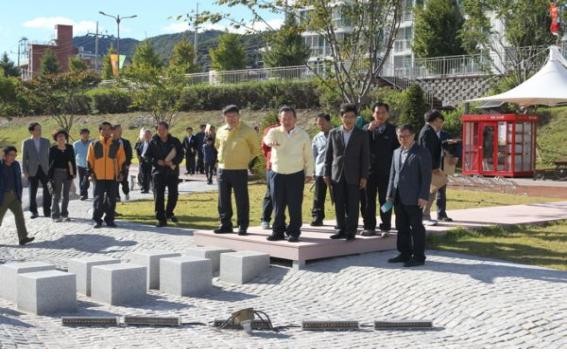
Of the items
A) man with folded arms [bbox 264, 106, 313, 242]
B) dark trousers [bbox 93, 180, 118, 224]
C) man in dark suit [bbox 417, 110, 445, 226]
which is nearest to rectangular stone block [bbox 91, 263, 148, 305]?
man with folded arms [bbox 264, 106, 313, 242]

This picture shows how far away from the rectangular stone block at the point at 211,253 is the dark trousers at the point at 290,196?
0.91 metres

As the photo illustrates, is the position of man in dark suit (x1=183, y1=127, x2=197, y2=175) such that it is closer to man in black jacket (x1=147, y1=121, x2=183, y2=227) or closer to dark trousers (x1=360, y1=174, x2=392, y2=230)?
man in black jacket (x1=147, y1=121, x2=183, y2=227)

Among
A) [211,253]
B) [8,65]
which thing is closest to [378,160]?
[211,253]

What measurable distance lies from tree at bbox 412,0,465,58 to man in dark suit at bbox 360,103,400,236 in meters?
32.0

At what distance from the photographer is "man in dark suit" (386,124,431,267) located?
979 centimetres

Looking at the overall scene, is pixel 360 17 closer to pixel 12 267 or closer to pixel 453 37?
pixel 12 267

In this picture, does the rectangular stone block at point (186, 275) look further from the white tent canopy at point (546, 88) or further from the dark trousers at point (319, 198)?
the white tent canopy at point (546, 88)

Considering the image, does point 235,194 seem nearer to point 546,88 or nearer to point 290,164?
point 290,164

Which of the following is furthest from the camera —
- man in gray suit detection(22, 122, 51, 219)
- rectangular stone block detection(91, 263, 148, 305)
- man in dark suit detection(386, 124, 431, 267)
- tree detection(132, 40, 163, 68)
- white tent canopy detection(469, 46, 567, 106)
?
tree detection(132, 40, 163, 68)

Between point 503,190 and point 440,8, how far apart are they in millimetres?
23248

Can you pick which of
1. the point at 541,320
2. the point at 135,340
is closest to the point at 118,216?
the point at 135,340

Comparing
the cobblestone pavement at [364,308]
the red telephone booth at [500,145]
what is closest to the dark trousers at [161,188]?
the cobblestone pavement at [364,308]

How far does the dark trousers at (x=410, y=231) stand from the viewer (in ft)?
32.4

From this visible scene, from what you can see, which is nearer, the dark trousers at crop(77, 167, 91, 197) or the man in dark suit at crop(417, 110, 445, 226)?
the man in dark suit at crop(417, 110, 445, 226)
